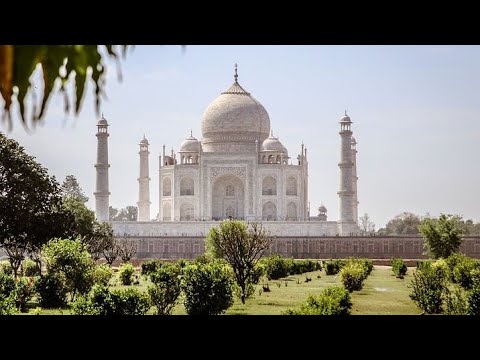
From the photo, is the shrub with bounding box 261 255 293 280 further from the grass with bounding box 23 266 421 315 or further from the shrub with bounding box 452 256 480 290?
the shrub with bounding box 452 256 480 290

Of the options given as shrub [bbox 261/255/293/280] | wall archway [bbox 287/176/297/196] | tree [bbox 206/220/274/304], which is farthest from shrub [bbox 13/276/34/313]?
wall archway [bbox 287/176/297/196]

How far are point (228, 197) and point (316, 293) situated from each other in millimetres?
29644

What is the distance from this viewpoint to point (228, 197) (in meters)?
47.5

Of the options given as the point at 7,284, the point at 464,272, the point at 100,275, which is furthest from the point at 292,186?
the point at 7,284

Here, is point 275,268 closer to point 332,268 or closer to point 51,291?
point 332,268

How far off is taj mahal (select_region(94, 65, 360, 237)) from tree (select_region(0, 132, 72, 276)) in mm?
25703

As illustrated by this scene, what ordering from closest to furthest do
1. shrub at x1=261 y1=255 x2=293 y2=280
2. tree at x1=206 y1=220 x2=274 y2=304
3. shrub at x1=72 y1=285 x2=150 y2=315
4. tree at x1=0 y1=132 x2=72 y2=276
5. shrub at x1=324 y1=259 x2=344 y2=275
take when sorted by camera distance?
shrub at x1=72 y1=285 x2=150 y2=315 → tree at x1=0 y1=132 x2=72 y2=276 → tree at x1=206 y1=220 x2=274 y2=304 → shrub at x1=261 y1=255 x2=293 y2=280 → shrub at x1=324 y1=259 x2=344 y2=275

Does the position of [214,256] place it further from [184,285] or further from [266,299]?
[184,285]

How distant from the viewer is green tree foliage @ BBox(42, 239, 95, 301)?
15.4 metres

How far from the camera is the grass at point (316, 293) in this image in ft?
47.3

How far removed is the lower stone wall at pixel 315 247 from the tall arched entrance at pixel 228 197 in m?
8.15

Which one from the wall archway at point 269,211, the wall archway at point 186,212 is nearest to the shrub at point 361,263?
the wall archway at point 269,211
